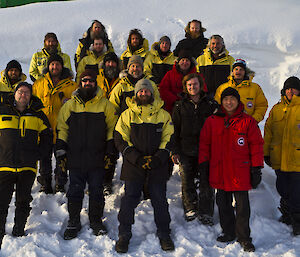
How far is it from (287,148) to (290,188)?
597 millimetres

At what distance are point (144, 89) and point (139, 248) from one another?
6.80 feet

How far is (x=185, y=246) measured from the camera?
4.02 m

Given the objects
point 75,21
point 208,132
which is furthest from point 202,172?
point 75,21

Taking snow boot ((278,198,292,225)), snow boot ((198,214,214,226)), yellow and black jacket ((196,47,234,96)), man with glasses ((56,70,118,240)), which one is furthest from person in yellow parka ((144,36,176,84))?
snow boot ((278,198,292,225))

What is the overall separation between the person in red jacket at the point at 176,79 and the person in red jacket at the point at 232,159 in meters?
1.22

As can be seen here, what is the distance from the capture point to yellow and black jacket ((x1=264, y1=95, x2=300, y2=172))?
448 cm

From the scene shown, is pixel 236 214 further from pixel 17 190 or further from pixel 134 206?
pixel 17 190

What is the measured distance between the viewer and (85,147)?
420 centimetres

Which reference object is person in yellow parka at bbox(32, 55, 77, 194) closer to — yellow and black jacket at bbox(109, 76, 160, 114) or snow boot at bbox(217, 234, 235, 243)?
yellow and black jacket at bbox(109, 76, 160, 114)

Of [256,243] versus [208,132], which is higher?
[208,132]

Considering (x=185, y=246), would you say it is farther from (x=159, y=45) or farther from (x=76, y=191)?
(x=159, y=45)

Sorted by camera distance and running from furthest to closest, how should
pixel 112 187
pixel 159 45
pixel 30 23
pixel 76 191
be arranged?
pixel 30 23 → pixel 159 45 → pixel 112 187 → pixel 76 191

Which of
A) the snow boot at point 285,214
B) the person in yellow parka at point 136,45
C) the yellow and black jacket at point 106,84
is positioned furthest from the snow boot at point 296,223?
the person in yellow parka at point 136,45

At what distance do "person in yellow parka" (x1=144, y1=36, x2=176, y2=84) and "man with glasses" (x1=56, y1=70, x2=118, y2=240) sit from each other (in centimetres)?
203
